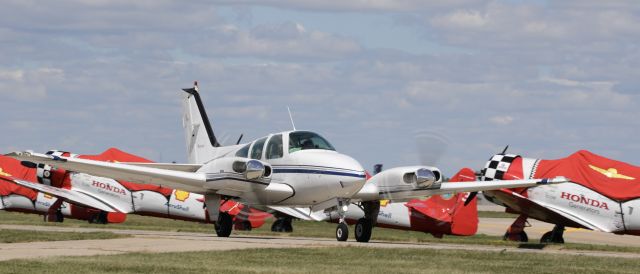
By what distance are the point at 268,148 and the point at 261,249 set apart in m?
7.74

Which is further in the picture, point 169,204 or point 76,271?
point 169,204

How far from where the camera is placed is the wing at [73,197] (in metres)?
51.1

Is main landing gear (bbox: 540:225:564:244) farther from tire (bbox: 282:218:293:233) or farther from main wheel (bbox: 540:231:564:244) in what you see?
tire (bbox: 282:218:293:233)

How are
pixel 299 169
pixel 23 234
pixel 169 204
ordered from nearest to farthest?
1. pixel 299 169
2. pixel 23 234
3. pixel 169 204

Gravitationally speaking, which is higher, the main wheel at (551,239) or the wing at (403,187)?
the wing at (403,187)

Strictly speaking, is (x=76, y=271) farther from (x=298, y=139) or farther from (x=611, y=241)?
(x=611, y=241)

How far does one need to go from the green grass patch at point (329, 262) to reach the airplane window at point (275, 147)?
648cm

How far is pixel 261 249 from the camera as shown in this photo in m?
25.5

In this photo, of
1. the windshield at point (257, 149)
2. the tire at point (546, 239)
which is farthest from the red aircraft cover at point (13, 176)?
the tire at point (546, 239)

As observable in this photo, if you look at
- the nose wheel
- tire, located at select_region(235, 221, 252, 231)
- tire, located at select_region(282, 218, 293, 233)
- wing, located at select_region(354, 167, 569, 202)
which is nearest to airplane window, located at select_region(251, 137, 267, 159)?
the nose wheel

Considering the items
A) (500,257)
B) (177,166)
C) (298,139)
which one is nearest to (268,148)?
(298,139)

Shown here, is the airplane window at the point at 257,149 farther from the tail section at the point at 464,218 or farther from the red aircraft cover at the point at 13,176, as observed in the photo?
the red aircraft cover at the point at 13,176

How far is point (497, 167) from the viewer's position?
37625 millimetres

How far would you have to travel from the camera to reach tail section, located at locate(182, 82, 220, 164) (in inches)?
1542
